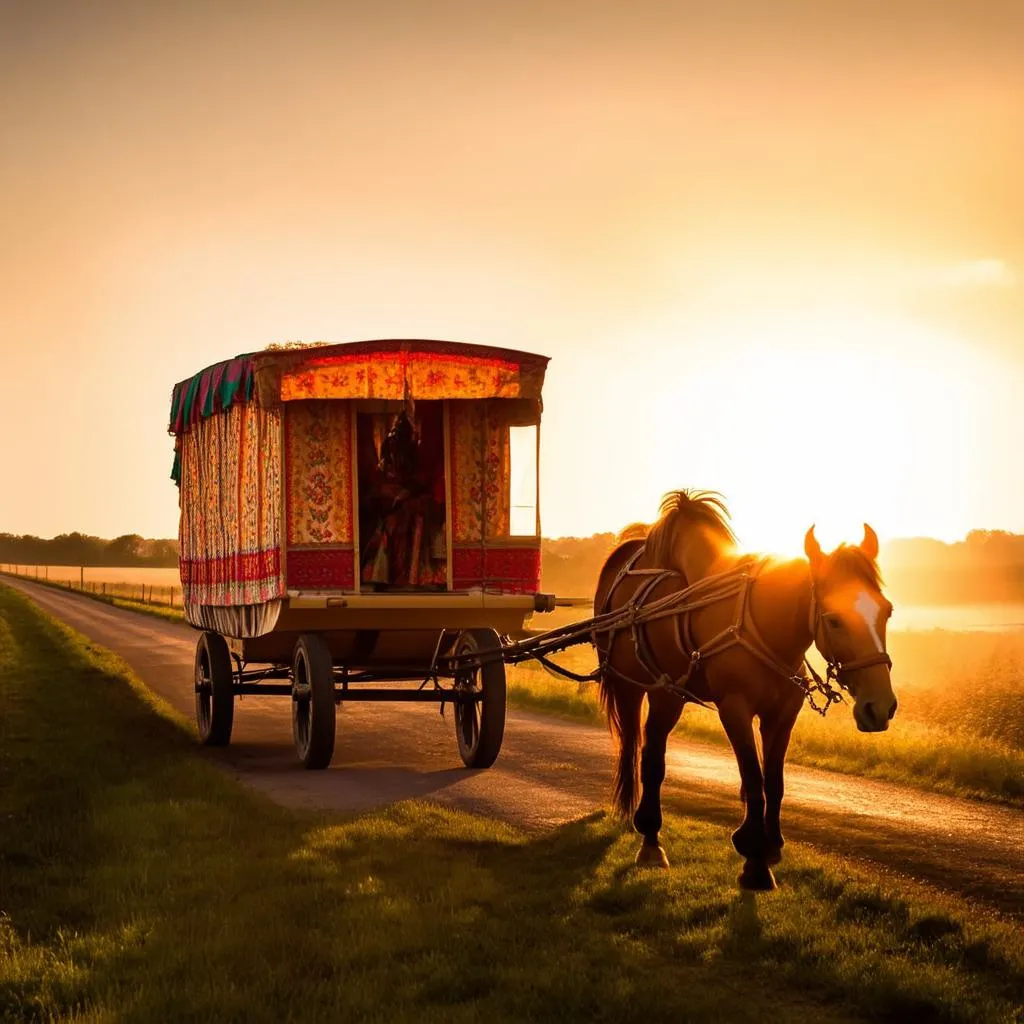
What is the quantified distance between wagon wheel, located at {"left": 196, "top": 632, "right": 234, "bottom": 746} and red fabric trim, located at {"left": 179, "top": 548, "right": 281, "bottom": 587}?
0.72 metres

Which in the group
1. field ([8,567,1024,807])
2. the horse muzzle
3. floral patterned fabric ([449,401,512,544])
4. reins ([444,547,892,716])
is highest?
floral patterned fabric ([449,401,512,544])

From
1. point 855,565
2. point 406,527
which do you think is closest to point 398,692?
point 406,527

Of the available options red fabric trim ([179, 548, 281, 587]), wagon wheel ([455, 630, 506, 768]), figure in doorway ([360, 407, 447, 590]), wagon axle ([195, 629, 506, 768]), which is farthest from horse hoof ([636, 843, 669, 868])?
figure in doorway ([360, 407, 447, 590])

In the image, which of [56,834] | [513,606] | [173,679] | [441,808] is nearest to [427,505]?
[513,606]

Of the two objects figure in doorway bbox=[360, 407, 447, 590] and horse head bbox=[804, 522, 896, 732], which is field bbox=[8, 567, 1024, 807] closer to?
figure in doorway bbox=[360, 407, 447, 590]

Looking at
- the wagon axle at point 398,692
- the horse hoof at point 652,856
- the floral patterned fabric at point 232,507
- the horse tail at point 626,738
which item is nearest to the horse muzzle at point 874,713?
the horse hoof at point 652,856

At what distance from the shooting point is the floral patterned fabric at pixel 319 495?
12234mm

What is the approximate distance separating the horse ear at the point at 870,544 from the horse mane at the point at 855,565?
0.13 feet

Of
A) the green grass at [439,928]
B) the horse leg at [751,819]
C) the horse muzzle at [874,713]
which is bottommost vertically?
the green grass at [439,928]

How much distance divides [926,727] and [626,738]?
9.15m

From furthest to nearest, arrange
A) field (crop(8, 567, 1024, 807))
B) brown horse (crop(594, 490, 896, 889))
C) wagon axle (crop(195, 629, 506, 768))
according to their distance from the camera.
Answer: field (crop(8, 567, 1024, 807))
wagon axle (crop(195, 629, 506, 768))
brown horse (crop(594, 490, 896, 889))

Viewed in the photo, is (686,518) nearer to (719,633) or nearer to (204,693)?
(719,633)

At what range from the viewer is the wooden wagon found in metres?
12.1

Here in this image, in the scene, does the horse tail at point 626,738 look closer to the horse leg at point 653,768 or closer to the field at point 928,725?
the horse leg at point 653,768
